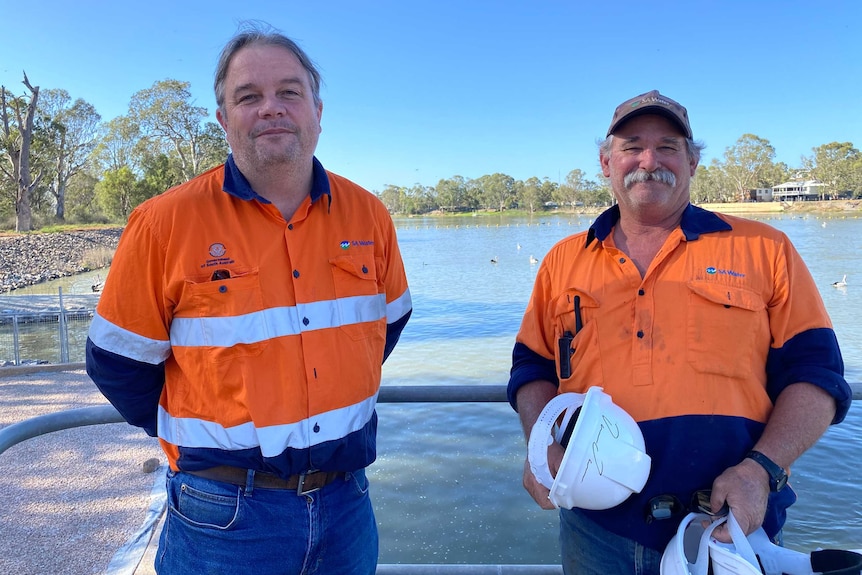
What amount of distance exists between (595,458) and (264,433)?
978 mm

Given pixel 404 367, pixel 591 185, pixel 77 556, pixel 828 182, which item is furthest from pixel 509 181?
pixel 77 556

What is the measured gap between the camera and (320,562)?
1948mm

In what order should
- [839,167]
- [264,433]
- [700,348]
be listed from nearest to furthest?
[264,433]
[700,348]
[839,167]

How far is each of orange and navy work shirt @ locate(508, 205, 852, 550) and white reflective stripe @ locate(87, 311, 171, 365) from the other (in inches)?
55.7

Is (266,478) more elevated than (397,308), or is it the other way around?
(397,308)

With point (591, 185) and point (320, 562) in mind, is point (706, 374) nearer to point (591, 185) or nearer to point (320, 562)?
point (320, 562)

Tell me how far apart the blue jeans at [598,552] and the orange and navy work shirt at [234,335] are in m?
0.80

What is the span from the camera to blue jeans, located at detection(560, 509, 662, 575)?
197 centimetres

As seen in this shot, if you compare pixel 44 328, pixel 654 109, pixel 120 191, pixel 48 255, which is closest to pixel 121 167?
pixel 120 191

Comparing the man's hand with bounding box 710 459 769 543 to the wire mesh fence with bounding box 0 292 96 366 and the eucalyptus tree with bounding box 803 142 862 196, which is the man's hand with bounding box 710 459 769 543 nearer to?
the wire mesh fence with bounding box 0 292 96 366

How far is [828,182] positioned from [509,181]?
68.2 metres

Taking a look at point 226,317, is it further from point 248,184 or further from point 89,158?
point 89,158

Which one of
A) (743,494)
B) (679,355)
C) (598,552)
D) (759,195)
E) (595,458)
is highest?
(759,195)

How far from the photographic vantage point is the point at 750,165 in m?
112
